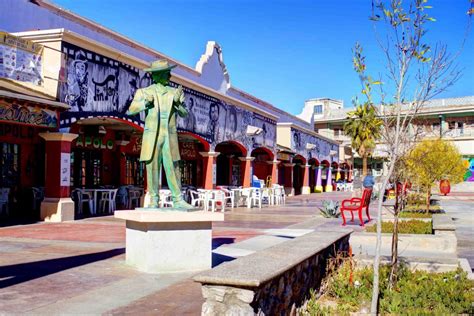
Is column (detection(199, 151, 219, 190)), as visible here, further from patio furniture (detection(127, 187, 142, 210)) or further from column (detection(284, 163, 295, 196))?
column (detection(284, 163, 295, 196))

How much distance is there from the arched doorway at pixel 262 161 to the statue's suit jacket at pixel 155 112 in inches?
848

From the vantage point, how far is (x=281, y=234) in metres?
12.2

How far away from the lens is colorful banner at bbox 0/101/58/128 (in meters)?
12.6

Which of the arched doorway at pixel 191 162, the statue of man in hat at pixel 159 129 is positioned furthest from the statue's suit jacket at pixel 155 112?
the arched doorway at pixel 191 162

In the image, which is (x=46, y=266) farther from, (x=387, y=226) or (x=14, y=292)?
(x=387, y=226)

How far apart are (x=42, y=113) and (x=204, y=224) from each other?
812 cm

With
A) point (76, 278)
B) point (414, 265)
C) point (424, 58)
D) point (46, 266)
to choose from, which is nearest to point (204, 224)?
point (76, 278)

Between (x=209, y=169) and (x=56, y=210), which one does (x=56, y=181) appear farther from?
(x=209, y=169)

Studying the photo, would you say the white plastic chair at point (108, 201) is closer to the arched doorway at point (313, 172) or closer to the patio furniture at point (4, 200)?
the patio furniture at point (4, 200)

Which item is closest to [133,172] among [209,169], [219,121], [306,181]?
[209,169]

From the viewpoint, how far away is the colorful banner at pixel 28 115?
1264 cm

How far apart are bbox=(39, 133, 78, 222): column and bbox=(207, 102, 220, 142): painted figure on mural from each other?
29.0ft

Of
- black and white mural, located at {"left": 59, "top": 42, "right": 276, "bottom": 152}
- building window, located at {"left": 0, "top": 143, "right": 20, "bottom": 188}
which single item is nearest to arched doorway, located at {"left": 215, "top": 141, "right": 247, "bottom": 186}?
black and white mural, located at {"left": 59, "top": 42, "right": 276, "bottom": 152}

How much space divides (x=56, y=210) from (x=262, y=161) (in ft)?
63.3
